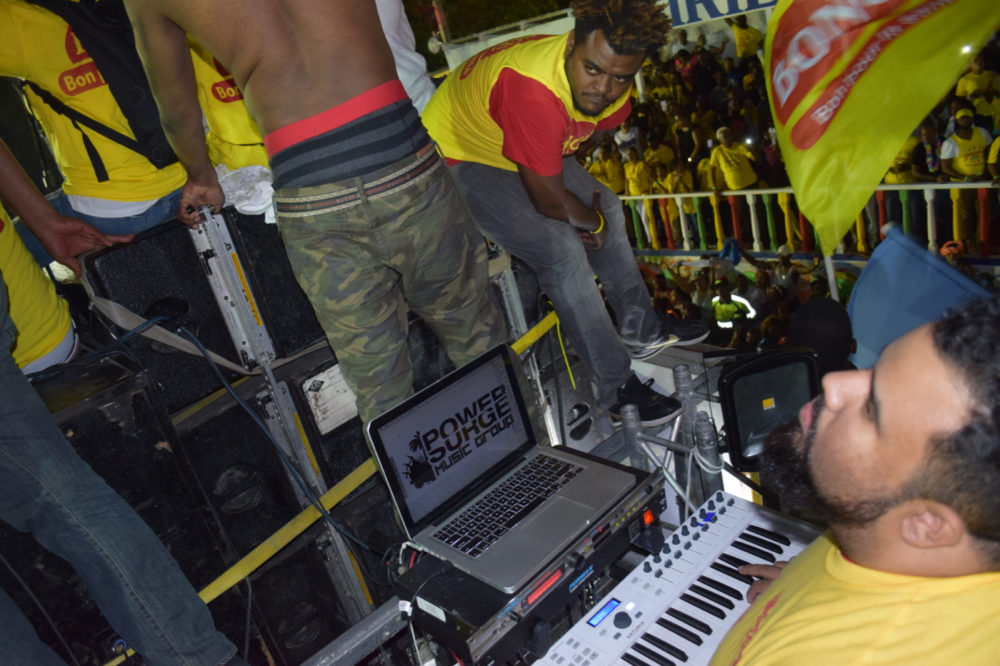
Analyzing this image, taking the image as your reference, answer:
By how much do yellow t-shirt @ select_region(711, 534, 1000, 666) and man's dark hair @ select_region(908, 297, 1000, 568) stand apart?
0.11m

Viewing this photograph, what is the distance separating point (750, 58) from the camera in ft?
38.7

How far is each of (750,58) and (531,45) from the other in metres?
10.1

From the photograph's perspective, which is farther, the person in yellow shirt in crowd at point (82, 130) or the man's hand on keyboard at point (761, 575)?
the person in yellow shirt in crowd at point (82, 130)

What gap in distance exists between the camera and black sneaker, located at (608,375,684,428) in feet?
10.6

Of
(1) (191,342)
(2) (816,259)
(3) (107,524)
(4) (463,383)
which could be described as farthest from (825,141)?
(2) (816,259)

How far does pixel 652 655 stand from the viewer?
1824 millimetres

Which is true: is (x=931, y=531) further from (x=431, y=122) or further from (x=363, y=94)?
(x=431, y=122)

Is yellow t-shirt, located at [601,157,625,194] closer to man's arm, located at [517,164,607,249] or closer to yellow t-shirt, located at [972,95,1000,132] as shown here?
yellow t-shirt, located at [972,95,1000,132]

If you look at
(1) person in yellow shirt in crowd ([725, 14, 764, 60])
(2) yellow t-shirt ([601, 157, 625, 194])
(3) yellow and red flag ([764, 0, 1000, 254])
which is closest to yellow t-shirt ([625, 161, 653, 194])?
(2) yellow t-shirt ([601, 157, 625, 194])

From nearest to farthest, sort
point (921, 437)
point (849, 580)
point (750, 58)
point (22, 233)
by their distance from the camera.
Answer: point (921, 437) → point (849, 580) → point (22, 233) → point (750, 58)

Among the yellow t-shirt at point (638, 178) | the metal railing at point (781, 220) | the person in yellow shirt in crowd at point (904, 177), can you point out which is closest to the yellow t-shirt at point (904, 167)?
the person in yellow shirt in crowd at point (904, 177)

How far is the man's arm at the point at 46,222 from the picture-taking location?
9.14 feet

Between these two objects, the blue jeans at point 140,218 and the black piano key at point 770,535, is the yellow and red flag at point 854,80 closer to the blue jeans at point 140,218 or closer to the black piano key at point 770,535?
the black piano key at point 770,535

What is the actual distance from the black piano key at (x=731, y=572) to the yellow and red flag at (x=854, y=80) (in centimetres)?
184
